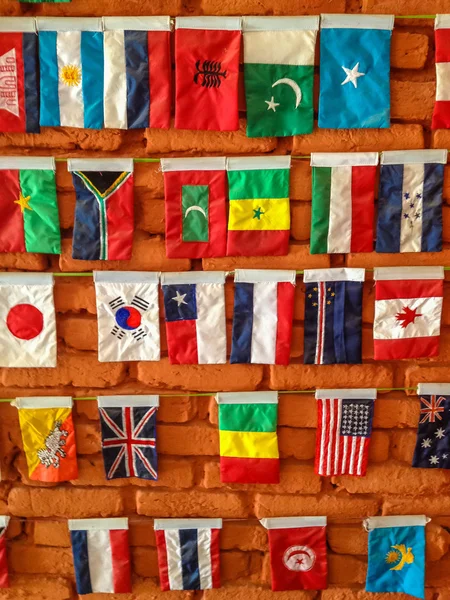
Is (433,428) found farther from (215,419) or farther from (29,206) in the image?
(29,206)

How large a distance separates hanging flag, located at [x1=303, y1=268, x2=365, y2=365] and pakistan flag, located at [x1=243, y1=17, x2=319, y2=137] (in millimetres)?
498

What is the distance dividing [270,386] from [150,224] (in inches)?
28.1

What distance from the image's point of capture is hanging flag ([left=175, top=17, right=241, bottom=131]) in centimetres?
178

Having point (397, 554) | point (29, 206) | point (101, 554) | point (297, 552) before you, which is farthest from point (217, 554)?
point (29, 206)

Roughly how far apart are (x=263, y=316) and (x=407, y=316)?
0.50 m

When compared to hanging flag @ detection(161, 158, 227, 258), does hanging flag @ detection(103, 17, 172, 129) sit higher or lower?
higher

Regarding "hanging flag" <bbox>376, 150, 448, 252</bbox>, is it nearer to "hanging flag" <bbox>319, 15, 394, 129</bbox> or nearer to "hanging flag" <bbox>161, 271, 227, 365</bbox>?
"hanging flag" <bbox>319, 15, 394, 129</bbox>

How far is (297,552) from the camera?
2.07 meters

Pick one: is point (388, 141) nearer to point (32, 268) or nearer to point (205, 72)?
point (205, 72)

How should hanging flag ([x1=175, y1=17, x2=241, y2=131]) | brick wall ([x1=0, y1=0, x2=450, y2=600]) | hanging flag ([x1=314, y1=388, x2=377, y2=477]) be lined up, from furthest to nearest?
hanging flag ([x1=314, y1=388, x2=377, y2=477])
brick wall ([x1=0, y1=0, x2=450, y2=600])
hanging flag ([x1=175, y1=17, x2=241, y2=131])

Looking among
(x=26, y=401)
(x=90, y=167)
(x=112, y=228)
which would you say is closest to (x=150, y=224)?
(x=112, y=228)

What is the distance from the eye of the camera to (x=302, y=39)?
180 cm

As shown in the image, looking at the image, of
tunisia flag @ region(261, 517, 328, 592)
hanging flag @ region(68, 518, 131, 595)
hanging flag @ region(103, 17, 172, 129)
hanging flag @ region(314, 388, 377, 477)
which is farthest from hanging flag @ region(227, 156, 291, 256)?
hanging flag @ region(68, 518, 131, 595)

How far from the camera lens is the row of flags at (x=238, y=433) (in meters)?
1.98
